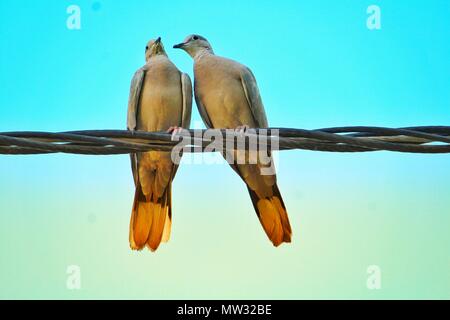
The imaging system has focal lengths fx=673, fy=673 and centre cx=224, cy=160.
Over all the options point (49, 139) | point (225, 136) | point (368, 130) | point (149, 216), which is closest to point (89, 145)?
point (49, 139)

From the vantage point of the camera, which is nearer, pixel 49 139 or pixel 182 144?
pixel 49 139

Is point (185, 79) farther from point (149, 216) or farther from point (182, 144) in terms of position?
point (182, 144)

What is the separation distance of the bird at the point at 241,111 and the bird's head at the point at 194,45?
0.32 metres

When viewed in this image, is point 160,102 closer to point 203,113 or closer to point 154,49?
point 203,113

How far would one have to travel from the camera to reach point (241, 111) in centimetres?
485

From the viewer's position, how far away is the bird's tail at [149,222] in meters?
4.57

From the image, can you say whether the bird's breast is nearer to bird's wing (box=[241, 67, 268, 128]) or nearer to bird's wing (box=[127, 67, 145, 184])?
bird's wing (box=[127, 67, 145, 184])

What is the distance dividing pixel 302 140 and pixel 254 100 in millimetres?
2277

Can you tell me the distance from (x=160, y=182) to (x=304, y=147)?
7.22 ft

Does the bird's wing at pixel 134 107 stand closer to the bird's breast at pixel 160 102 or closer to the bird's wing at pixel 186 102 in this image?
the bird's breast at pixel 160 102

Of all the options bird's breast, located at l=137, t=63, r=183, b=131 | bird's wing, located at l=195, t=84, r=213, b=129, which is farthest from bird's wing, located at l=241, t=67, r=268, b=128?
bird's breast, located at l=137, t=63, r=183, b=131

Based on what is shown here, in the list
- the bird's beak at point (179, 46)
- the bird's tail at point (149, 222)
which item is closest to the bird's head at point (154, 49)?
the bird's beak at point (179, 46)

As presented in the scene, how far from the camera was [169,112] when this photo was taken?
4668mm

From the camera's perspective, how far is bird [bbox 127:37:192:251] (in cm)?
459
